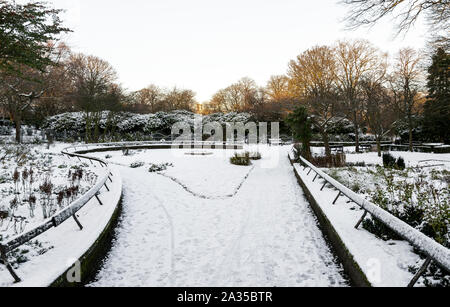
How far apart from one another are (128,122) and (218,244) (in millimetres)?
33197

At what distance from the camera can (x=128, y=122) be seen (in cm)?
3481

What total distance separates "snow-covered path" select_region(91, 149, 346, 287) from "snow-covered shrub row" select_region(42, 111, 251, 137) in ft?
89.3

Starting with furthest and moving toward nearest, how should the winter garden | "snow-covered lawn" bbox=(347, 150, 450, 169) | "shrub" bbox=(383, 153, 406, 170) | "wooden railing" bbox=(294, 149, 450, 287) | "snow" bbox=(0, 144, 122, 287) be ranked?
"snow-covered lawn" bbox=(347, 150, 450, 169), "shrub" bbox=(383, 153, 406, 170), the winter garden, "snow" bbox=(0, 144, 122, 287), "wooden railing" bbox=(294, 149, 450, 287)

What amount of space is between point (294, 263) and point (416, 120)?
31860mm

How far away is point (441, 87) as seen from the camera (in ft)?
86.6

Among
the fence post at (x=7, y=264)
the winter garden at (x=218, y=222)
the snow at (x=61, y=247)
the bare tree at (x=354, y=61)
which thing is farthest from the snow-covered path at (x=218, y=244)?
the bare tree at (x=354, y=61)

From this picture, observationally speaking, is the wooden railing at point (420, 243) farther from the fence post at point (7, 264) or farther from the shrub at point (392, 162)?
the shrub at point (392, 162)

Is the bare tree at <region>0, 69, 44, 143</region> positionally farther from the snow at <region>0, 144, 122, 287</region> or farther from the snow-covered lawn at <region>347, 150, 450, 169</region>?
the snow-covered lawn at <region>347, 150, 450, 169</region>

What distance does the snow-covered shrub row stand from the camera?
1300 inches

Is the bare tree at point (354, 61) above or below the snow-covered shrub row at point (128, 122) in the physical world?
above

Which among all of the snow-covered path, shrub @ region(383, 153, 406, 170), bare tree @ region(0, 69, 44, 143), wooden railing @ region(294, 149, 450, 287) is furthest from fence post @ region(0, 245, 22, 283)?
bare tree @ region(0, 69, 44, 143)

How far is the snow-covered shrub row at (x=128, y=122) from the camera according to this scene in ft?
108

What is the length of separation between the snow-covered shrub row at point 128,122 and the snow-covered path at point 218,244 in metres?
27.2

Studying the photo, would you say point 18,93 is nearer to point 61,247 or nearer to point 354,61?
point 61,247
